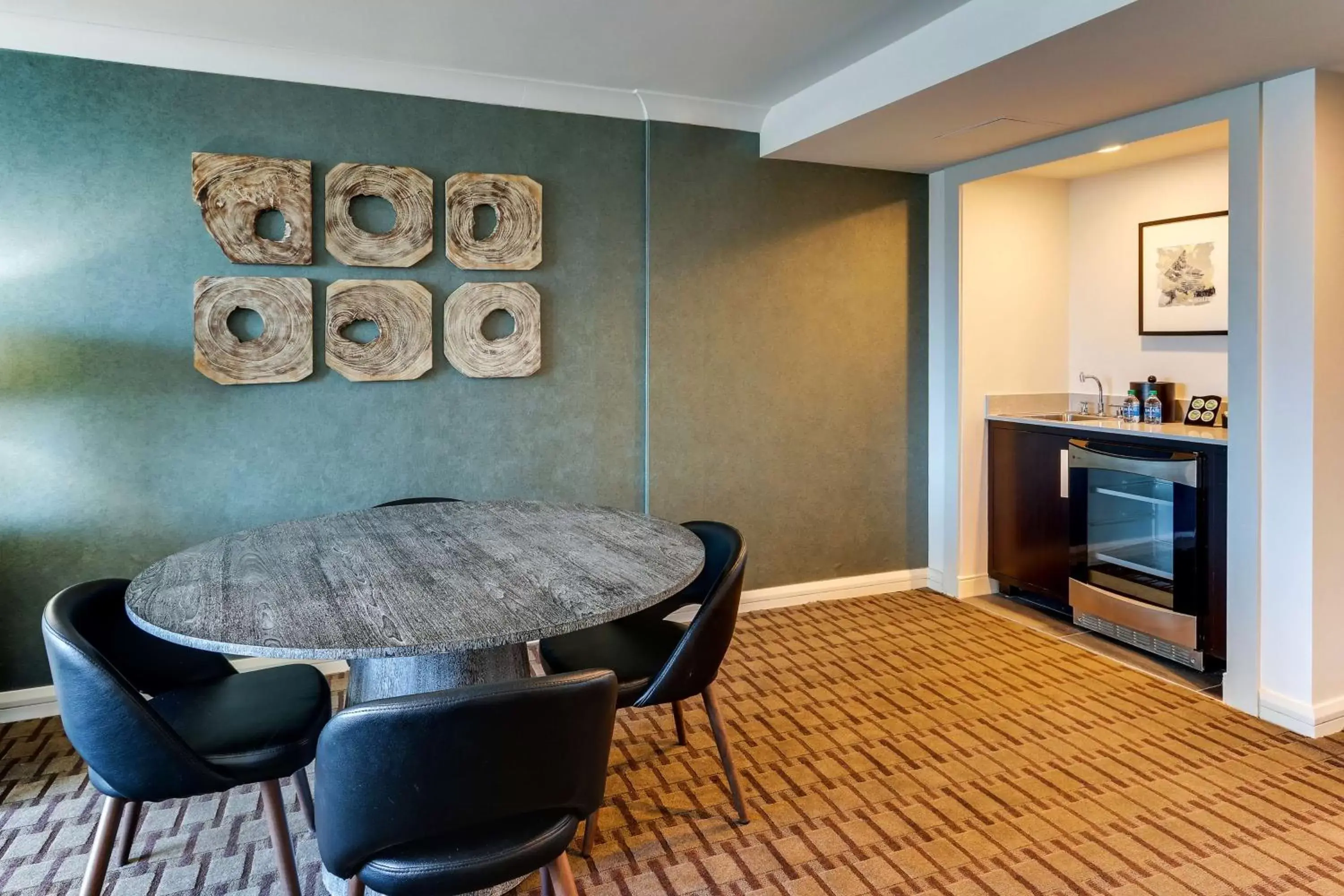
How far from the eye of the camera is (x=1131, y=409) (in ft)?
13.9

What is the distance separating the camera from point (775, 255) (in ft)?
14.1

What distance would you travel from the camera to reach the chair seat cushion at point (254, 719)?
5.91 feet

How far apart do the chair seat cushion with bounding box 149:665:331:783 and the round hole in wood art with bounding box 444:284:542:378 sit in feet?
5.88

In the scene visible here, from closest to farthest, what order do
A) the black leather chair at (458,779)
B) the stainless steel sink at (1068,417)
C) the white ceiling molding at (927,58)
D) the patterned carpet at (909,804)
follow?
the black leather chair at (458,779)
the patterned carpet at (909,804)
the white ceiling molding at (927,58)
the stainless steel sink at (1068,417)

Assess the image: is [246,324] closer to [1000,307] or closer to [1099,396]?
[1000,307]

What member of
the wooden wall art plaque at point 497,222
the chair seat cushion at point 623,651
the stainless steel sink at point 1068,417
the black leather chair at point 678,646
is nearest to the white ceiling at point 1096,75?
the wooden wall art plaque at point 497,222

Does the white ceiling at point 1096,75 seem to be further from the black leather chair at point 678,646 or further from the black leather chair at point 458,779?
the black leather chair at point 458,779

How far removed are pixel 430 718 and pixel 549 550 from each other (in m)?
0.93

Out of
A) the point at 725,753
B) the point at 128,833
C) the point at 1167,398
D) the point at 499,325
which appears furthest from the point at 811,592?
the point at 128,833

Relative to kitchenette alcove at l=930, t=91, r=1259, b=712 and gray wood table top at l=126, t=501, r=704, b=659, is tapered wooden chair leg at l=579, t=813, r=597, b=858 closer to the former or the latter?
gray wood table top at l=126, t=501, r=704, b=659

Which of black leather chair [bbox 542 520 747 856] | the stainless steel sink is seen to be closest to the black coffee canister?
the stainless steel sink

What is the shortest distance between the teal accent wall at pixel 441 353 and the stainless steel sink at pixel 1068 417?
2.01 ft

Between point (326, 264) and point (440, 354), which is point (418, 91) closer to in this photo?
point (326, 264)

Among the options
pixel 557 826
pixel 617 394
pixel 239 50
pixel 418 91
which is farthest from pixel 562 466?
pixel 557 826
